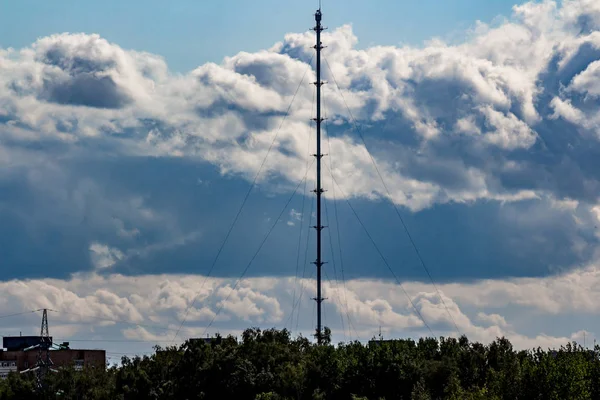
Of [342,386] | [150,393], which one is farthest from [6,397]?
[342,386]

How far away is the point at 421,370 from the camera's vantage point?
105438mm

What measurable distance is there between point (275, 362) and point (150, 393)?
637 inches

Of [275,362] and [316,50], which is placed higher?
[316,50]

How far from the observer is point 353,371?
10944 centimetres

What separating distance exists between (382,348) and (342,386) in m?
5.35

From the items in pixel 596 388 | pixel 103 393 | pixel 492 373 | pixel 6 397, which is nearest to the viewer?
pixel 596 388

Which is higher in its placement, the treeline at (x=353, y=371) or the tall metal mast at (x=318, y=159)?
the tall metal mast at (x=318, y=159)

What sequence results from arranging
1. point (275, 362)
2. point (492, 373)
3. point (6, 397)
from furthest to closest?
point (6, 397), point (275, 362), point (492, 373)

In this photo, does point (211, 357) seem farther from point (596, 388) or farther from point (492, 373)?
point (596, 388)

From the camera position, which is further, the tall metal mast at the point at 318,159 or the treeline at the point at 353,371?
the tall metal mast at the point at 318,159

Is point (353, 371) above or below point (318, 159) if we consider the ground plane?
below

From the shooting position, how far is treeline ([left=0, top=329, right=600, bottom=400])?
86.6 meters

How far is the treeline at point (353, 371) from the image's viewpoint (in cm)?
8656

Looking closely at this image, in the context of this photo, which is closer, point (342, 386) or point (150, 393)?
point (342, 386)
